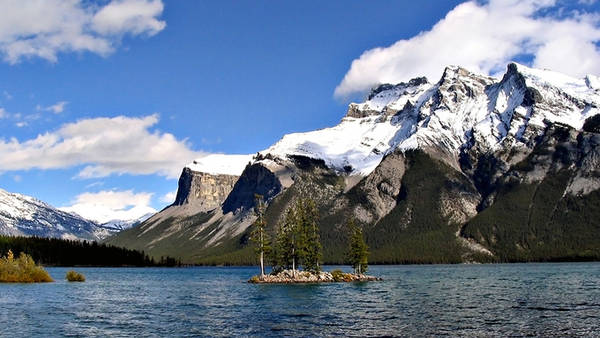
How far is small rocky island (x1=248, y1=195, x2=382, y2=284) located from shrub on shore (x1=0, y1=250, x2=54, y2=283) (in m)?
49.3

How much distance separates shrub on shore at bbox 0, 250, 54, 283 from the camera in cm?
13875

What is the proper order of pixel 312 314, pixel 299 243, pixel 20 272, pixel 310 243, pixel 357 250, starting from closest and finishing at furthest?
1. pixel 312 314
2. pixel 20 272
3. pixel 299 243
4. pixel 310 243
5. pixel 357 250

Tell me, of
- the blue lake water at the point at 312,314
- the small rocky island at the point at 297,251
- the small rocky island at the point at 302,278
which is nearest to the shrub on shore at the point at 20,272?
the blue lake water at the point at 312,314

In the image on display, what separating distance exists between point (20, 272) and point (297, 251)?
207ft

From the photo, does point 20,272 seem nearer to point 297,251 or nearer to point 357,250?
point 297,251

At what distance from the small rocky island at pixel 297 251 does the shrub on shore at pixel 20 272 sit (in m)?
49.3

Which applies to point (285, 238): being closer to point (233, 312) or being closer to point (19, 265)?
point (19, 265)

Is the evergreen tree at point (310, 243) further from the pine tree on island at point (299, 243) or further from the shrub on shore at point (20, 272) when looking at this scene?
the shrub on shore at point (20, 272)

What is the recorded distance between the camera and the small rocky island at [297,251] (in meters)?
143

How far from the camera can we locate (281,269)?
151 meters

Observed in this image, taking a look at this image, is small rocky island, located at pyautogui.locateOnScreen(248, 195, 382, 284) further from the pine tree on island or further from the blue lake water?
the blue lake water

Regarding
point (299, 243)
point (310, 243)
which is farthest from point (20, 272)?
point (310, 243)

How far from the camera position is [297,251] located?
145 m

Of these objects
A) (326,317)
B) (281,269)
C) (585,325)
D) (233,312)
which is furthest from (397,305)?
(281,269)
